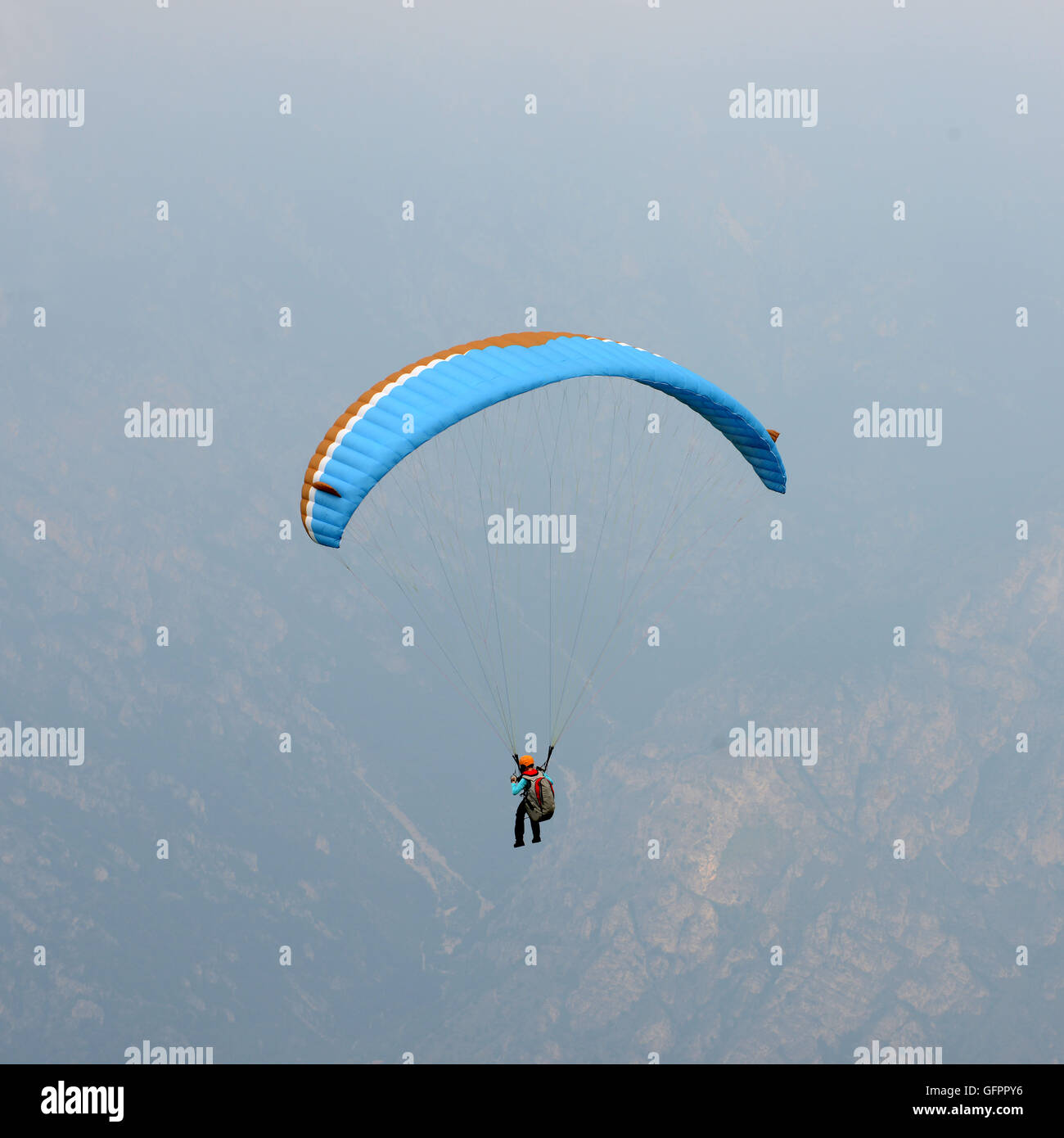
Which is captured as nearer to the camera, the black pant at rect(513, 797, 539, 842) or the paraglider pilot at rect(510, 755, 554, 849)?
the paraglider pilot at rect(510, 755, 554, 849)

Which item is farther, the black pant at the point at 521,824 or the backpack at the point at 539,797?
the black pant at the point at 521,824

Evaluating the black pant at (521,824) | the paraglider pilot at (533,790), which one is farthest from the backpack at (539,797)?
the black pant at (521,824)

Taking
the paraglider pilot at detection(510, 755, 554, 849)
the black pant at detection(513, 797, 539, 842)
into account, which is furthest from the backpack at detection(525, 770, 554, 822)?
the black pant at detection(513, 797, 539, 842)

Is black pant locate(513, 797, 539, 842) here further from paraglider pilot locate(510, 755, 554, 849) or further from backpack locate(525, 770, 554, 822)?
backpack locate(525, 770, 554, 822)

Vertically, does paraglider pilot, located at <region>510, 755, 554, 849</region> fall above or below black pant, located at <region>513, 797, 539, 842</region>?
above

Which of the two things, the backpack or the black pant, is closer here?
the backpack

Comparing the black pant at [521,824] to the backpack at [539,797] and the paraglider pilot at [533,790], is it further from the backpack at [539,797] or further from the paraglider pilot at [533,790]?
the backpack at [539,797]
